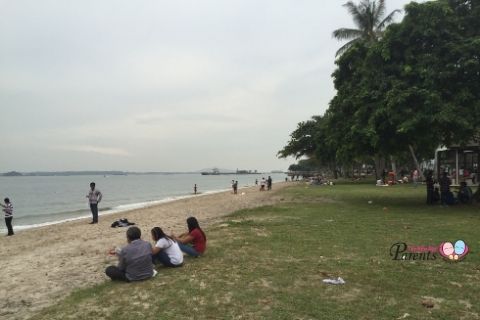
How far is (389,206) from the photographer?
19.3 m

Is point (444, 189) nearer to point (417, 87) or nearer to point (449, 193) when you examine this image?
point (449, 193)

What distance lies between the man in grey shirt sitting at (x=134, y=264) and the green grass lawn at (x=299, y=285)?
213mm

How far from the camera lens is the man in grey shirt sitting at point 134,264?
7637 mm

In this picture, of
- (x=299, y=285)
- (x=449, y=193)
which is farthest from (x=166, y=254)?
(x=449, y=193)

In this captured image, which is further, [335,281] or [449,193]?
[449,193]

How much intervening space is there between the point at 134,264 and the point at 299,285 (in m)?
2.79

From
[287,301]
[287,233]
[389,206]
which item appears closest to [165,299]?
[287,301]

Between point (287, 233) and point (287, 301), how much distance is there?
5.80 m

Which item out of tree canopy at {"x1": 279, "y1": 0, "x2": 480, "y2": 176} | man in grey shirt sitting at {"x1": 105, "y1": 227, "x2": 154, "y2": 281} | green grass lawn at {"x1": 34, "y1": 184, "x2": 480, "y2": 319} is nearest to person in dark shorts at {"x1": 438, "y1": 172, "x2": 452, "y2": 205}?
tree canopy at {"x1": 279, "y1": 0, "x2": 480, "y2": 176}

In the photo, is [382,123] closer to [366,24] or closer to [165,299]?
[165,299]

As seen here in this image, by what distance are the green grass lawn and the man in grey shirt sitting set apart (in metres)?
0.21

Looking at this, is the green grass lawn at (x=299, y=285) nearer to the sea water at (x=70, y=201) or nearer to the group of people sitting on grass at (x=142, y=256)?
the group of people sitting on grass at (x=142, y=256)

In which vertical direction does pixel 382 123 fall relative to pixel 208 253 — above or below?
Answer: above

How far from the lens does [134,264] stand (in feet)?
25.1
